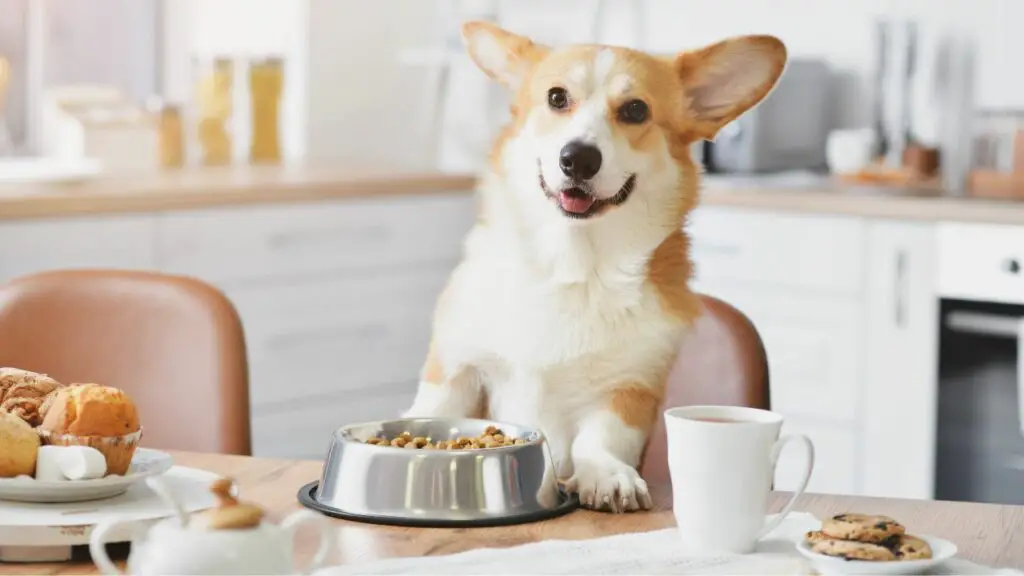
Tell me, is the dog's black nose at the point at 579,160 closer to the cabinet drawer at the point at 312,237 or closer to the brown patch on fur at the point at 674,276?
the brown patch on fur at the point at 674,276

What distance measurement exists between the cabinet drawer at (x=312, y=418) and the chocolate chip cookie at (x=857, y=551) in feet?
6.74

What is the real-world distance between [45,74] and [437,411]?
8.38 feet

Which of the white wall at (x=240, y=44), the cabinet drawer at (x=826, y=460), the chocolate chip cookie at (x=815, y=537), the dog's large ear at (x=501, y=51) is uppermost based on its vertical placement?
the white wall at (x=240, y=44)

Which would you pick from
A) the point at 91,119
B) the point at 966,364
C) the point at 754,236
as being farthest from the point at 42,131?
the point at 966,364

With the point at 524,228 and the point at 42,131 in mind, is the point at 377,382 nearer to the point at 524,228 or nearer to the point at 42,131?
the point at 42,131

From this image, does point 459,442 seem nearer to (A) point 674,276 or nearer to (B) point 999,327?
(A) point 674,276

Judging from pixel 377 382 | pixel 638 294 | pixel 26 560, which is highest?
pixel 638 294

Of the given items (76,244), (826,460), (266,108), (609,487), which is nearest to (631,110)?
(609,487)

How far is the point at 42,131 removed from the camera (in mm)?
3318

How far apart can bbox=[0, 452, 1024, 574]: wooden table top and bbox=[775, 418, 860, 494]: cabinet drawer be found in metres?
1.77

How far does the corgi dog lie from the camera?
3.96ft

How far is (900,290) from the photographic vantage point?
112 inches

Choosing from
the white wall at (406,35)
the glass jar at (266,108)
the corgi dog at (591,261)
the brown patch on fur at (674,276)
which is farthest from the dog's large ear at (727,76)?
the glass jar at (266,108)

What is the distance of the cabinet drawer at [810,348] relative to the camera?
9.65 ft
